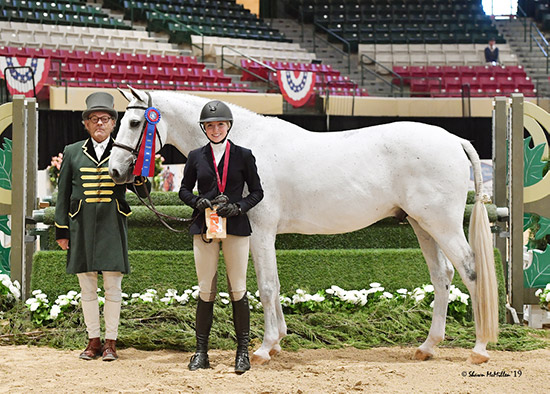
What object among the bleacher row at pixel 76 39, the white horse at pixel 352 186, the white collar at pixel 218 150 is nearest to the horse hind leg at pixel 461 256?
the white horse at pixel 352 186

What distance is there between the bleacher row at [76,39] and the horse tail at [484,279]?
13386 millimetres

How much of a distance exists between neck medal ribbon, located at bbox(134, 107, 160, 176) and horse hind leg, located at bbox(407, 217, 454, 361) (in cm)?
185

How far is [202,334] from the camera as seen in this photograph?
4418mm

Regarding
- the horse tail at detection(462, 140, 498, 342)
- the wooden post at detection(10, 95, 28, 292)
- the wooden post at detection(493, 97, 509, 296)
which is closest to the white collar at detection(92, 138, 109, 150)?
the wooden post at detection(10, 95, 28, 292)

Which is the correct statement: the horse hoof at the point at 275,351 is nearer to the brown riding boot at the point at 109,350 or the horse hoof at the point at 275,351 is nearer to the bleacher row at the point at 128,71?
the brown riding boot at the point at 109,350

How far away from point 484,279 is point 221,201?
1793mm

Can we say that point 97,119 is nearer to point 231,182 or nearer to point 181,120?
point 181,120

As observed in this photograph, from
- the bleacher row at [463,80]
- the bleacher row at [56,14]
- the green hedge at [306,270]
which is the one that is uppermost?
the bleacher row at [56,14]

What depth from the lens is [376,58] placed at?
783 inches

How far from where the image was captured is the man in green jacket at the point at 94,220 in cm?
462

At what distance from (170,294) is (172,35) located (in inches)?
555

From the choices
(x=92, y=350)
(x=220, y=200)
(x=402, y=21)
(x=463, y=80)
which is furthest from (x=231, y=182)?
(x=402, y=21)

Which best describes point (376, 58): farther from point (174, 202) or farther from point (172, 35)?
point (174, 202)

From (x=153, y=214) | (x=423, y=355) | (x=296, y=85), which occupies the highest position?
(x=296, y=85)
